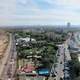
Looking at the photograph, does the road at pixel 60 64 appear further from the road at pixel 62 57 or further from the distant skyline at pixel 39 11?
the distant skyline at pixel 39 11

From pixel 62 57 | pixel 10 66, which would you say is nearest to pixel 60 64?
pixel 62 57

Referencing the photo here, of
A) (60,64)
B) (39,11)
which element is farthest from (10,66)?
(39,11)

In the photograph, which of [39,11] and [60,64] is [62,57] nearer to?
[60,64]

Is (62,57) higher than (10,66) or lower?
higher

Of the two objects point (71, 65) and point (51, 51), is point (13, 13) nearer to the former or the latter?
point (51, 51)

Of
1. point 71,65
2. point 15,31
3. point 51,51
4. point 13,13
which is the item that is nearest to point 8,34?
point 15,31

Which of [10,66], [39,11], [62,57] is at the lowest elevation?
[10,66]

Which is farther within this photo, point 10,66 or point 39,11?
point 39,11

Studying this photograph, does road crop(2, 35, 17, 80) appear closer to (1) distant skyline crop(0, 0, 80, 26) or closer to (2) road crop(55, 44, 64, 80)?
(1) distant skyline crop(0, 0, 80, 26)

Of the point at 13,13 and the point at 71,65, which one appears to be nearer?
the point at 71,65
